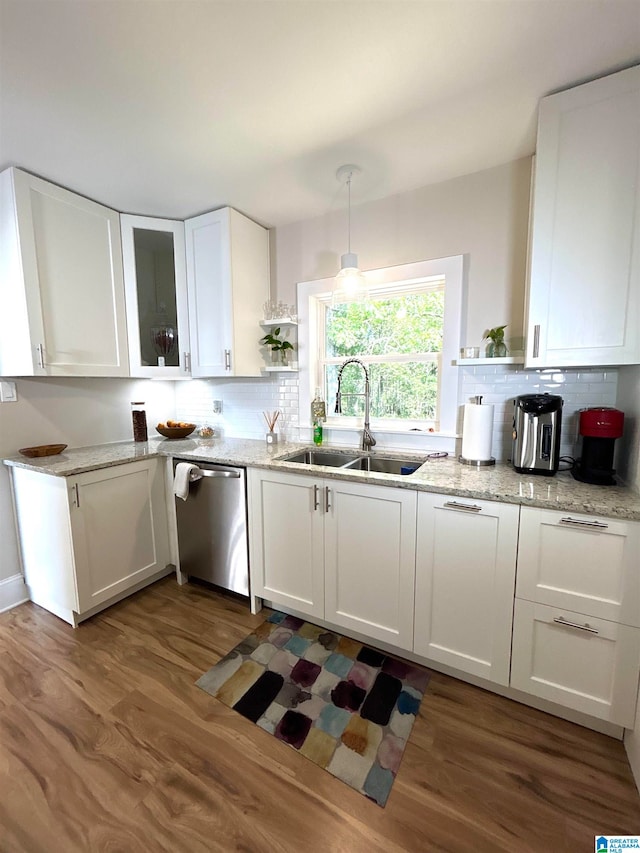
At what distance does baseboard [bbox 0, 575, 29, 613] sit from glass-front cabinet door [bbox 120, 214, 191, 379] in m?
1.49

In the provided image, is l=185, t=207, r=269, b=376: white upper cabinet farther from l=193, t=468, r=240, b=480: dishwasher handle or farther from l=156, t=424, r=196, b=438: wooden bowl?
l=193, t=468, r=240, b=480: dishwasher handle

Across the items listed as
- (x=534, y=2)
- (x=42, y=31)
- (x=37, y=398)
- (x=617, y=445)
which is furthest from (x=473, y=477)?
(x=37, y=398)

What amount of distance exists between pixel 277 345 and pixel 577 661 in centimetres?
226

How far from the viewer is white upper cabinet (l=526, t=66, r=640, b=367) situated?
4.43ft

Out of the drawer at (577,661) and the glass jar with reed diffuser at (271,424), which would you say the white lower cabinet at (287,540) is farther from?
the drawer at (577,661)

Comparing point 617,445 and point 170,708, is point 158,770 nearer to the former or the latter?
point 170,708

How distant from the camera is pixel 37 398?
2264 millimetres

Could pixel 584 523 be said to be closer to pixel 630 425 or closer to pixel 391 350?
pixel 630 425

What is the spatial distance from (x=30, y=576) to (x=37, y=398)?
1121 mm

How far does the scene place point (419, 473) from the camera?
1725mm

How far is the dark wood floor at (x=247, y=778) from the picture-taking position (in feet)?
3.58

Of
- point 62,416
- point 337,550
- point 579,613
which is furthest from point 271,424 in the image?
point 579,613

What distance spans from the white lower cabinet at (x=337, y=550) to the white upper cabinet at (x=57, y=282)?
1.33 meters

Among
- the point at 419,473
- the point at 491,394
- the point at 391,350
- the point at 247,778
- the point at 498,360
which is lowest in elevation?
the point at 247,778
